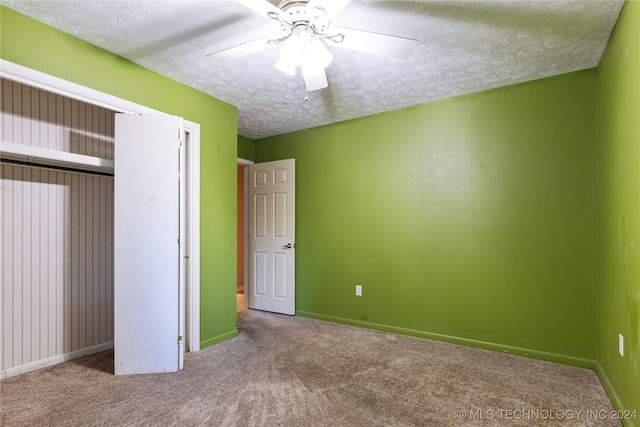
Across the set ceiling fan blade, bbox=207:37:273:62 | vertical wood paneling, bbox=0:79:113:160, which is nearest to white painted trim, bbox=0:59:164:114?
vertical wood paneling, bbox=0:79:113:160

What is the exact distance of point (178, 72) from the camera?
116 inches

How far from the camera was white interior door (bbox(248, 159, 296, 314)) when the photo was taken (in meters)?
4.54

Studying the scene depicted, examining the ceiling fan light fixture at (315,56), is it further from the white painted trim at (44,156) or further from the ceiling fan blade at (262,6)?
the white painted trim at (44,156)

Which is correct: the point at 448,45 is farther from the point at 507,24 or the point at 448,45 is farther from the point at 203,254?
the point at 203,254

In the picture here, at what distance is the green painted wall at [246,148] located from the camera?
15.7ft

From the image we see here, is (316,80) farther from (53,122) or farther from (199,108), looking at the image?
(53,122)

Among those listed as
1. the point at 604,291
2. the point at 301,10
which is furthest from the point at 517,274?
the point at 301,10

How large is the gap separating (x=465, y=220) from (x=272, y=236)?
8.10 ft

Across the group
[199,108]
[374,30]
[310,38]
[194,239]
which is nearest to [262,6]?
[310,38]

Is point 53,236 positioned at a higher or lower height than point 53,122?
lower

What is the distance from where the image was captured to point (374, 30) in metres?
2.26

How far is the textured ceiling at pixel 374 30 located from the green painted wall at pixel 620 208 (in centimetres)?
28

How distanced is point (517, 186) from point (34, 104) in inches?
164

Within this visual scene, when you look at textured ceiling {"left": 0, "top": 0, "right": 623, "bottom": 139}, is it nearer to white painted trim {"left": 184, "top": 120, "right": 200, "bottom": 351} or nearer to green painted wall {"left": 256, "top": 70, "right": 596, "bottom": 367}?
green painted wall {"left": 256, "top": 70, "right": 596, "bottom": 367}
